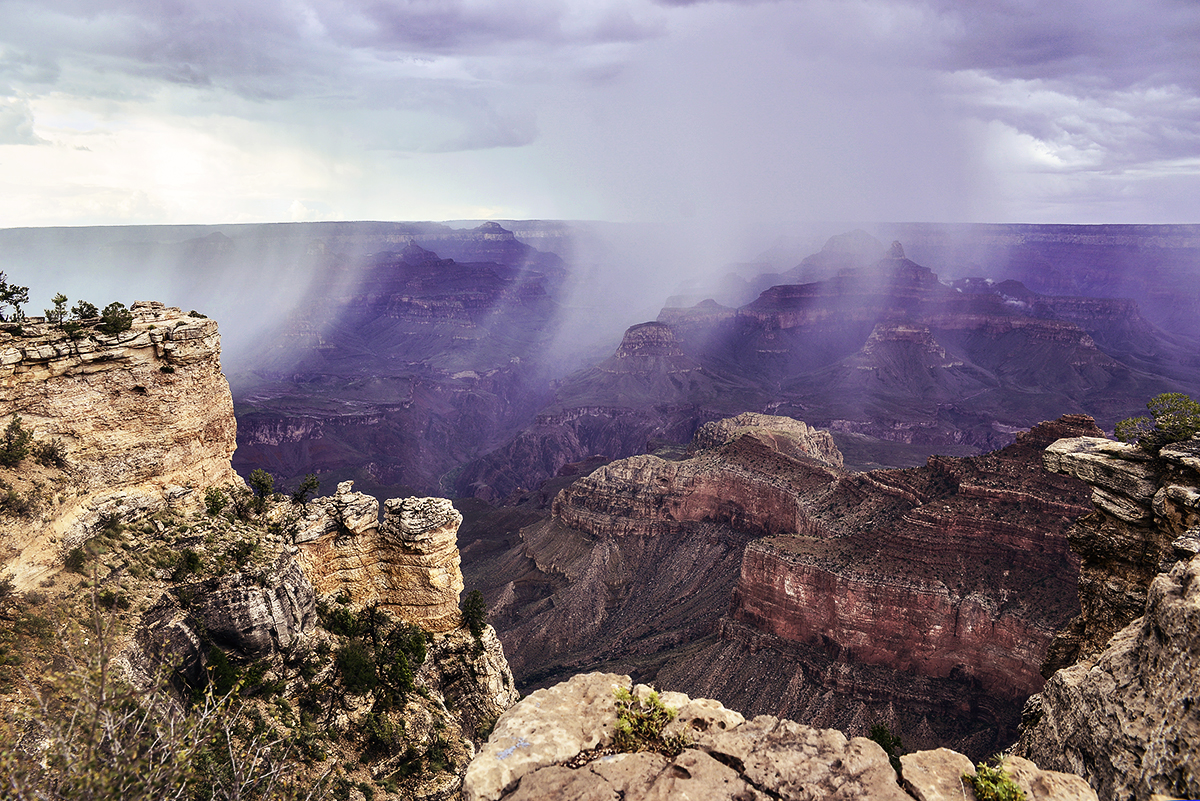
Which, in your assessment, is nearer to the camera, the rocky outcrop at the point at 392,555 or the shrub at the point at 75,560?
the shrub at the point at 75,560

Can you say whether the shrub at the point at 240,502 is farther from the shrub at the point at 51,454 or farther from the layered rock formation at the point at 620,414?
the layered rock formation at the point at 620,414

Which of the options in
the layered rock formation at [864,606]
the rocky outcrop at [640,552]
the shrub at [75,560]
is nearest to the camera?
the shrub at [75,560]

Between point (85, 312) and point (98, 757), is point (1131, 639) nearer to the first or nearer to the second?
point (98, 757)

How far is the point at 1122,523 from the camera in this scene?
1708 cm

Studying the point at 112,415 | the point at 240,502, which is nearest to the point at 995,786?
the point at 240,502

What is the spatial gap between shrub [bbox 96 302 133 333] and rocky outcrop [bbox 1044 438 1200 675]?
31752mm

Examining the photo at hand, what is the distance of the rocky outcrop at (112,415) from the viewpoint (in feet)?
63.5

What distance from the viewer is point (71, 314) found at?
2298cm

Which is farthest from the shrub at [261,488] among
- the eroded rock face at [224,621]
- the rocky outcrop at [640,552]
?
the rocky outcrop at [640,552]

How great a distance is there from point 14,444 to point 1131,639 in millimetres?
30080

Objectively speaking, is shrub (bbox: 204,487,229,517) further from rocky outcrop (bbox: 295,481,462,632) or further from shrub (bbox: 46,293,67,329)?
shrub (bbox: 46,293,67,329)

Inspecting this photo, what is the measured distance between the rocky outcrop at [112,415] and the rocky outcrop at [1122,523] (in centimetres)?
3022

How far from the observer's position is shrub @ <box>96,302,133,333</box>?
22062mm

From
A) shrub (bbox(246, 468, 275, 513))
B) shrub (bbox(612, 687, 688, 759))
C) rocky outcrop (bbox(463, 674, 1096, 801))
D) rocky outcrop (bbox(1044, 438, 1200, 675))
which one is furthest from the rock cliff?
rocky outcrop (bbox(1044, 438, 1200, 675))
